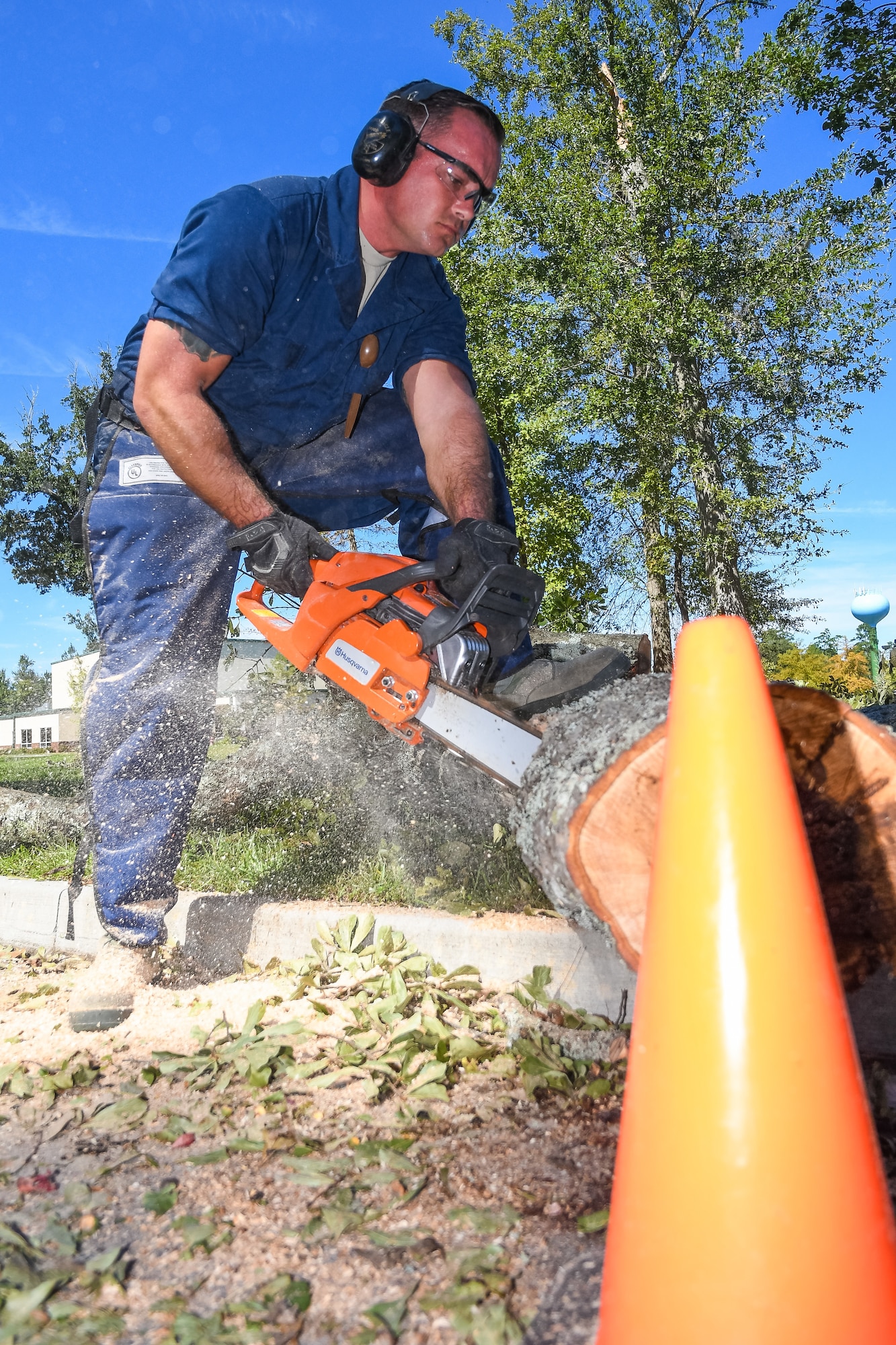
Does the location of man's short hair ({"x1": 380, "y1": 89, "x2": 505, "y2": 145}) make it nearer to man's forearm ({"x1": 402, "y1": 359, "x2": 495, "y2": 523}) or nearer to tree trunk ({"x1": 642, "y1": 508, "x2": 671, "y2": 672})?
man's forearm ({"x1": 402, "y1": 359, "x2": 495, "y2": 523})

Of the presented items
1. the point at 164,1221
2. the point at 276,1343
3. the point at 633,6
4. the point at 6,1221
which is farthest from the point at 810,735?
the point at 633,6

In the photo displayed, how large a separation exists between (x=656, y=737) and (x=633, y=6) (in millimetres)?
18432

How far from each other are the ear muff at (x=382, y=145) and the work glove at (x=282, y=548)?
44.4 inches

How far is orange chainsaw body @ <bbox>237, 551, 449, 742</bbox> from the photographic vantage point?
7.67ft

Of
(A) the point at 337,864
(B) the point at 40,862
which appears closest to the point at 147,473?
(A) the point at 337,864

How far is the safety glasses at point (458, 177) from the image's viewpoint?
2.71 metres

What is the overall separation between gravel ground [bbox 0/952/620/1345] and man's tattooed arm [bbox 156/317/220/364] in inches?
80.8

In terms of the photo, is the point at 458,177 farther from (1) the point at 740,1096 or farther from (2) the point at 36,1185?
(2) the point at 36,1185

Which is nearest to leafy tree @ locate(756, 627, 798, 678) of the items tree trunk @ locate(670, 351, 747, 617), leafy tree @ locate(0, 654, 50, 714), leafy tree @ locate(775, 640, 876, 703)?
leafy tree @ locate(775, 640, 876, 703)

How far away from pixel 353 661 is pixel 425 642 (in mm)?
293

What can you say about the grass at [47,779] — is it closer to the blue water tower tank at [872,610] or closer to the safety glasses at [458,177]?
the safety glasses at [458,177]

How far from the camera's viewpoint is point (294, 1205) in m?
1.44

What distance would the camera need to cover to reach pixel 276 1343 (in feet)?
3.71

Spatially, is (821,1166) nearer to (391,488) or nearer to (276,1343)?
(276,1343)
